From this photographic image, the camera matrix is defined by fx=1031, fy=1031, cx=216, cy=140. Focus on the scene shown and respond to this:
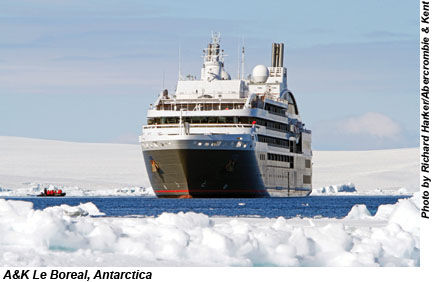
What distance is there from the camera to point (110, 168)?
155 m

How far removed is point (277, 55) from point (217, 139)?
31.8 meters

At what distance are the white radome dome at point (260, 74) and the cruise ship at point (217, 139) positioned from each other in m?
2.97

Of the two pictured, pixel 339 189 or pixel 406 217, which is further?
pixel 339 189

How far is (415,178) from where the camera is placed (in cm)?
13838

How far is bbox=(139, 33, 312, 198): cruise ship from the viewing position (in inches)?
2830

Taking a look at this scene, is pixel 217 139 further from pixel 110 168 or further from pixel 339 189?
pixel 110 168

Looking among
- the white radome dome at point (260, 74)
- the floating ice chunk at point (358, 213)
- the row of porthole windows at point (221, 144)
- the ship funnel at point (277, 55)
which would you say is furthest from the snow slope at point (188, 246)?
the ship funnel at point (277, 55)

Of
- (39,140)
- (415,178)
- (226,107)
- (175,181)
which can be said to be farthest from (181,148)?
(39,140)

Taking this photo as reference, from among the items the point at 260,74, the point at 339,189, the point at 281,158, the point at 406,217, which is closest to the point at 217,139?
the point at 281,158

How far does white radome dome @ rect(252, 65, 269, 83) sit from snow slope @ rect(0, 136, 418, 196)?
823 inches

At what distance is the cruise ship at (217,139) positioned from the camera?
7188 centimetres
